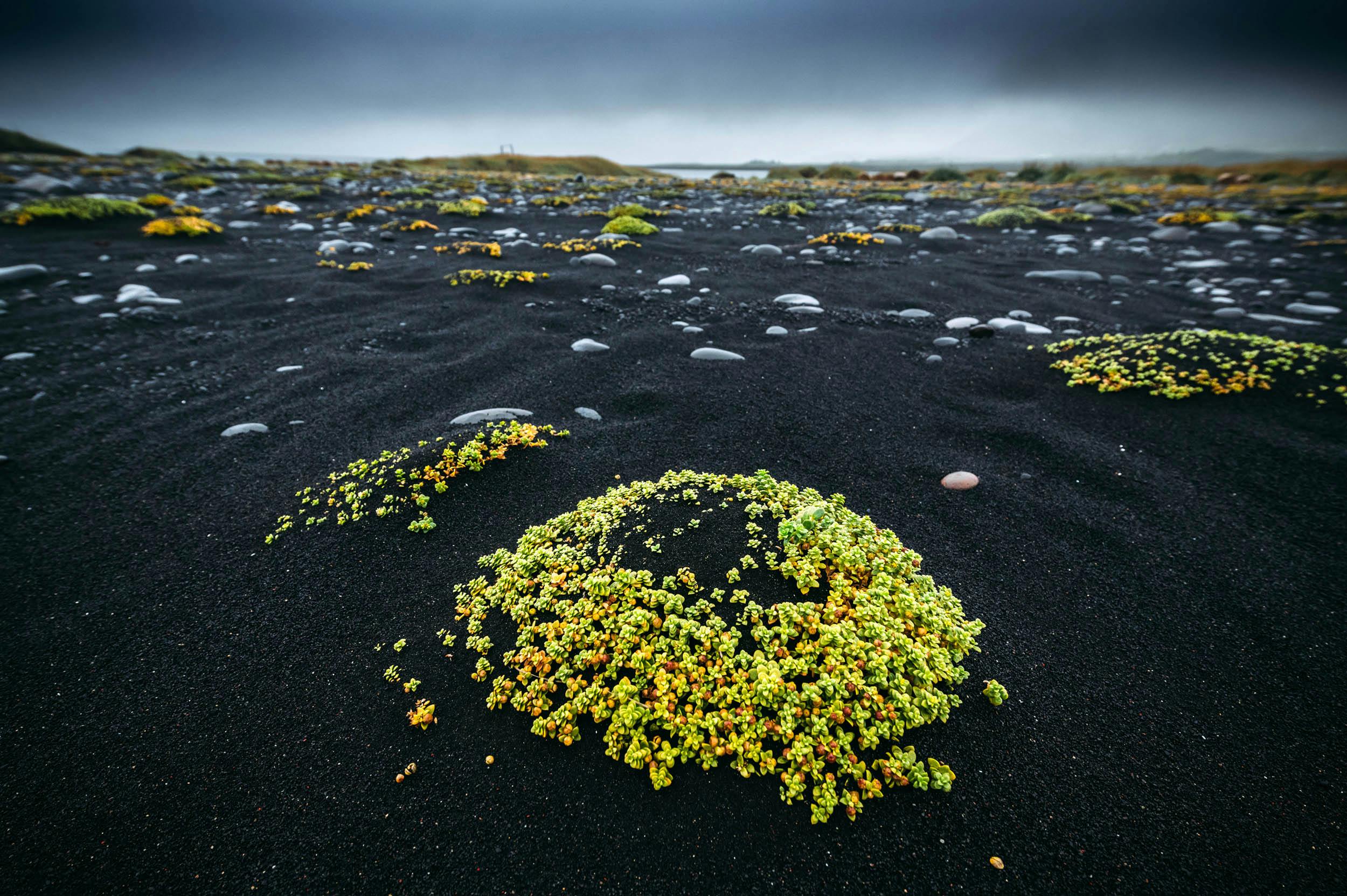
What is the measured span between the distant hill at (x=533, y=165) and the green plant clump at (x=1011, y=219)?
33.5 metres

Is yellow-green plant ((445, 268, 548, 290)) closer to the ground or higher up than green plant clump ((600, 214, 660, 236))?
closer to the ground

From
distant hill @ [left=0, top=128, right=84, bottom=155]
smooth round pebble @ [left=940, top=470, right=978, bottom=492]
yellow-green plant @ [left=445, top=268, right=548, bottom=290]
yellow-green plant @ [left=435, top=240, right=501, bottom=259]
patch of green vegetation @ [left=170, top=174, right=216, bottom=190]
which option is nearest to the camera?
smooth round pebble @ [left=940, top=470, right=978, bottom=492]

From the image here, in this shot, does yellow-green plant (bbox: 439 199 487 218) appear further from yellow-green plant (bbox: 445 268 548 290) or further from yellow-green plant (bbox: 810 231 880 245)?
yellow-green plant (bbox: 810 231 880 245)

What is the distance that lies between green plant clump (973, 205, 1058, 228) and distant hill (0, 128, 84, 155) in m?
54.0

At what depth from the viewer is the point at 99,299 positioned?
7.62m

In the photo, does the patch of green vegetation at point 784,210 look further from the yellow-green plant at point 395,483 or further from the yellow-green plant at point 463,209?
the yellow-green plant at point 395,483

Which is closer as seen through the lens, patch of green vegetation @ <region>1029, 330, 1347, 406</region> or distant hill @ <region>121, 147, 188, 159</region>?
patch of green vegetation @ <region>1029, 330, 1347, 406</region>

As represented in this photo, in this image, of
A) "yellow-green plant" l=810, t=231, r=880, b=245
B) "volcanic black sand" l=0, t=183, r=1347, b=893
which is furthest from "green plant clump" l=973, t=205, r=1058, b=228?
"volcanic black sand" l=0, t=183, r=1347, b=893

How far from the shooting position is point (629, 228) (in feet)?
42.2

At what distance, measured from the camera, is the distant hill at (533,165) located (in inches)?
1737

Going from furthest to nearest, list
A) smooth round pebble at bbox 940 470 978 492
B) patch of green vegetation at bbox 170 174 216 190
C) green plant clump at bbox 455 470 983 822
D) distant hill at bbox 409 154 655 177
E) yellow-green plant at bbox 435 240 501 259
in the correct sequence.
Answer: distant hill at bbox 409 154 655 177 < patch of green vegetation at bbox 170 174 216 190 < yellow-green plant at bbox 435 240 501 259 < smooth round pebble at bbox 940 470 978 492 < green plant clump at bbox 455 470 983 822

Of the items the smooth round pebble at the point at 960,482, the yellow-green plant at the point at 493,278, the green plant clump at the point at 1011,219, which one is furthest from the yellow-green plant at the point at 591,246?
the green plant clump at the point at 1011,219

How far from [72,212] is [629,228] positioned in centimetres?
1316

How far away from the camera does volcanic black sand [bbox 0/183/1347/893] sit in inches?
81.8
